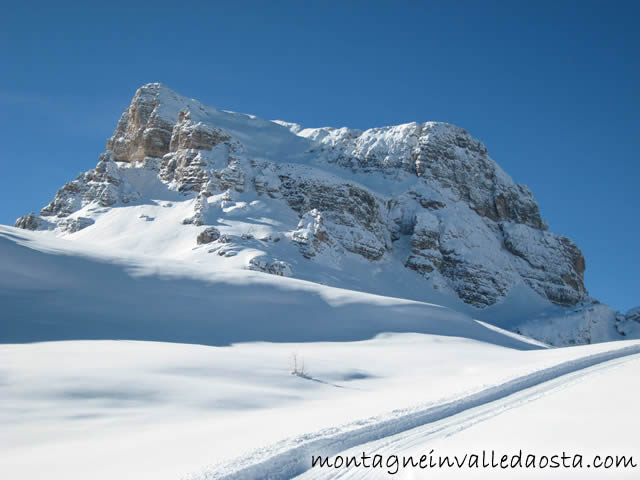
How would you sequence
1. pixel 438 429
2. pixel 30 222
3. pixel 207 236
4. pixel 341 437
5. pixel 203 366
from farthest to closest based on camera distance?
pixel 30 222
pixel 207 236
pixel 203 366
pixel 438 429
pixel 341 437

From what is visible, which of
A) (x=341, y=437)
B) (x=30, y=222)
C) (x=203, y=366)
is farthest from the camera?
(x=30, y=222)

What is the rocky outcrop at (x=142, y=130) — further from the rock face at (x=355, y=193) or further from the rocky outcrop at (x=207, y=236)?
the rocky outcrop at (x=207, y=236)

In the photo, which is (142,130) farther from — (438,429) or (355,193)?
(438,429)

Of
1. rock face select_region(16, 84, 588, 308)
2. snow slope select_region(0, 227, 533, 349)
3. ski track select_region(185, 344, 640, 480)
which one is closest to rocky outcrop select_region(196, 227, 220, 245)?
rock face select_region(16, 84, 588, 308)

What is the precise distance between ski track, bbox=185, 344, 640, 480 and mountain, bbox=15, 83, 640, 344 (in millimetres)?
38374

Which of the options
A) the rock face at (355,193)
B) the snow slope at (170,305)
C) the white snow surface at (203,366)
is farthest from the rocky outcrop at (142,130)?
the white snow surface at (203,366)

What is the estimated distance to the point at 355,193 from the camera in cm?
7006

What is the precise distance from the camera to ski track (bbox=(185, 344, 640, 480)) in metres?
6.02

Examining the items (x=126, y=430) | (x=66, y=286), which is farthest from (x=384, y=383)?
(x=66, y=286)

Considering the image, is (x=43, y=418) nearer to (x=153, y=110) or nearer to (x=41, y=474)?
(x=41, y=474)

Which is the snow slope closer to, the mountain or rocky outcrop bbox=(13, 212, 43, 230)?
the mountain

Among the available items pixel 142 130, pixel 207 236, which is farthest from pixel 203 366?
pixel 142 130

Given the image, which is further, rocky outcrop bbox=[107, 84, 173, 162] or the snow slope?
rocky outcrop bbox=[107, 84, 173, 162]

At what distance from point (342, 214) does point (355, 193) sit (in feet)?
13.1
